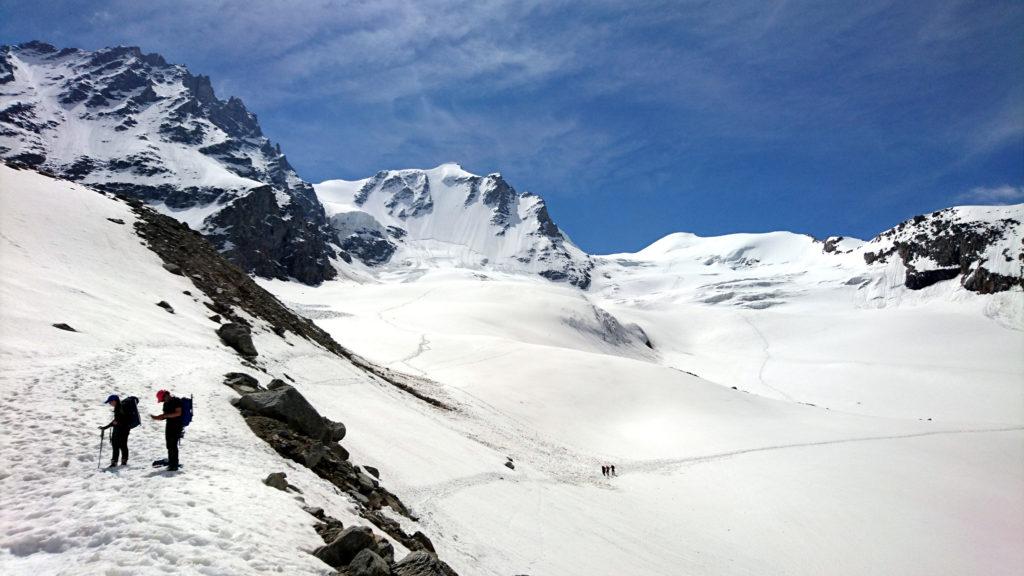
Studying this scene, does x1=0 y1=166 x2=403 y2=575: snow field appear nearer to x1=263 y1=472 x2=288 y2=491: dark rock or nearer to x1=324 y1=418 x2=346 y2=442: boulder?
x1=263 y1=472 x2=288 y2=491: dark rock

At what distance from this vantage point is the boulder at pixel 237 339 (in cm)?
2467

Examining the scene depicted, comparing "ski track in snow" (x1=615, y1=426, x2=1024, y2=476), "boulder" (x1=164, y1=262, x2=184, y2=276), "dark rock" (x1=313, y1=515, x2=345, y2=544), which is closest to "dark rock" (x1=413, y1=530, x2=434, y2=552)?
"dark rock" (x1=313, y1=515, x2=345, y2=544)

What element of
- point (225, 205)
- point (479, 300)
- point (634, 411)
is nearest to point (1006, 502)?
point (634, 411)

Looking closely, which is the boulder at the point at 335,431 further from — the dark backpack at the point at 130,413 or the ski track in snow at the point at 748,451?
the ski track in snow at the point at 748,451

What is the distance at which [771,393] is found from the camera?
8294cm

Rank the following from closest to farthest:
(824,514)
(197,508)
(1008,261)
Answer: (197,508) → (824,514) → (1008,261)

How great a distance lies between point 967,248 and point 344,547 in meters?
206

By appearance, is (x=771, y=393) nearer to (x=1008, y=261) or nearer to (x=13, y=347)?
(x=13, y=347)

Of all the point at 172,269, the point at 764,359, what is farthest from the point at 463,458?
the point at 764,359

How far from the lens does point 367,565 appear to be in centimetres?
853

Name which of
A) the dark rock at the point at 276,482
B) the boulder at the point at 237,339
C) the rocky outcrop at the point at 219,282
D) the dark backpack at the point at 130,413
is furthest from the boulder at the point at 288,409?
the rocky outcrop at the point at 219,282

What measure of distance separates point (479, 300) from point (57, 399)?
96370mm

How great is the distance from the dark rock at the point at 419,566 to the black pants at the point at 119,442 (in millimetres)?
5719

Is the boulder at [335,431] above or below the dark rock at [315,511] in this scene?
above
